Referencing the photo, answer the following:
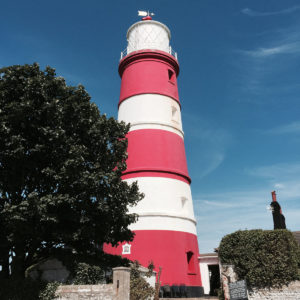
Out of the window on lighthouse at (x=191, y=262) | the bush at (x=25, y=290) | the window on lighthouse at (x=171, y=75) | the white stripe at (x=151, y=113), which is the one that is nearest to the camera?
the bush at (x=25, y=290)

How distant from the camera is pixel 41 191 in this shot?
11.7 m

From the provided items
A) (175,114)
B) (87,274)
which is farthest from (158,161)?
(87,274)

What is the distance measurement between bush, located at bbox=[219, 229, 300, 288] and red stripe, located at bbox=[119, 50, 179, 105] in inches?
416

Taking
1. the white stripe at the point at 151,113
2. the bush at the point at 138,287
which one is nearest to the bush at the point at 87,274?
the bush at the point at 138,287

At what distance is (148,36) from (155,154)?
961 centimetres

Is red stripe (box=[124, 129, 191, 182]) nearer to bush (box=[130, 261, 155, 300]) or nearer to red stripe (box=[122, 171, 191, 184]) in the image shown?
red stripe (box=[122, 171, 191, 184])

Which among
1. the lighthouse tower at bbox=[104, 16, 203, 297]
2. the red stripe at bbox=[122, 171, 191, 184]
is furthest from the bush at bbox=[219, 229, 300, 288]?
the red stripe at bbox=[122, 171, 191, 184]

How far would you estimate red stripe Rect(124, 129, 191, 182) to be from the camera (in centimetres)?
1809

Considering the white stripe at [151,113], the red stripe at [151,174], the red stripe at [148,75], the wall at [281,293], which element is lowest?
the wall at [281,293]

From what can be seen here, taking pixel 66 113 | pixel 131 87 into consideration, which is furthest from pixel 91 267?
pixel 131 87

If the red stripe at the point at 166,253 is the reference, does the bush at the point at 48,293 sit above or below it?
below

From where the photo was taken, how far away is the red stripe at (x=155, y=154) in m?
18.1

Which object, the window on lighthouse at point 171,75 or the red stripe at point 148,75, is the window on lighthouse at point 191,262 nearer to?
the red stripe at point 148,75

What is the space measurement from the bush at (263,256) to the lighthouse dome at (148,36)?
47.2 ft
